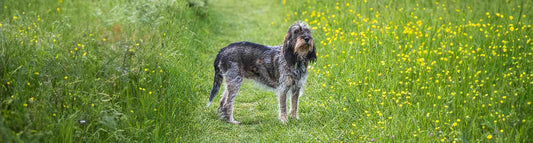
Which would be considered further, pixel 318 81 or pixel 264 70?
pixel 318 81

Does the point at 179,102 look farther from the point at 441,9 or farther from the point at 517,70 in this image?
the point at 441,9

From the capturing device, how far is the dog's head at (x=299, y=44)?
20.9ft

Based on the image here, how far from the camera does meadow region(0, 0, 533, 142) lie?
500cm

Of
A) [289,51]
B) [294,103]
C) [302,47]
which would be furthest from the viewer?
[294,103]

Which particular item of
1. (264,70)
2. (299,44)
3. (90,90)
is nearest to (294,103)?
(264,70)

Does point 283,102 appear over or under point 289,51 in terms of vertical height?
under

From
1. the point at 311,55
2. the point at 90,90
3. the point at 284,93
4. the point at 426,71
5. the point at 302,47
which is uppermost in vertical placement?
the point at 302,47

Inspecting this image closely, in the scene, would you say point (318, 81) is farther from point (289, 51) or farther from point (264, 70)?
point (289, 51)

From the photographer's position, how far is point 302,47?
6453mm

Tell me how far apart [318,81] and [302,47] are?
1586mm

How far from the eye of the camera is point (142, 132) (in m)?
5.43

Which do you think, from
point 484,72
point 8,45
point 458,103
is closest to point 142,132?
point 8,45

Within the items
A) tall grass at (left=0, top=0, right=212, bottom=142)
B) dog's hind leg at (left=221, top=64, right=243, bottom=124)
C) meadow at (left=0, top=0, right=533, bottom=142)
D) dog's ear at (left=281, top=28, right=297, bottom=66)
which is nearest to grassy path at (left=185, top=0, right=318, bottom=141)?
meadow at (left=0, top=0, right=533, bottom=142)

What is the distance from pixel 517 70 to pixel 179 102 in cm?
451
